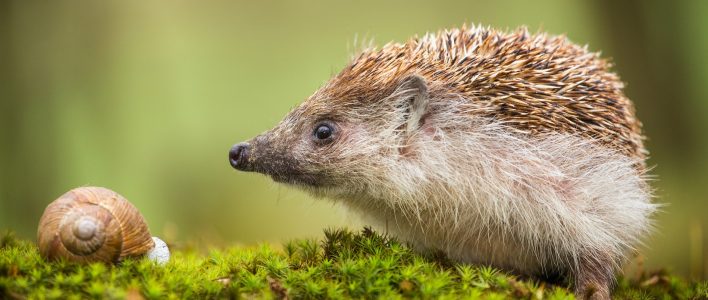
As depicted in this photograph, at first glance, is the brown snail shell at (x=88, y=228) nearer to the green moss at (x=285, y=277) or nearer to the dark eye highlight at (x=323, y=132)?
the green moss at (x=285, y=277)

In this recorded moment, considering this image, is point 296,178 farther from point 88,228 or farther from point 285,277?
point 88,228

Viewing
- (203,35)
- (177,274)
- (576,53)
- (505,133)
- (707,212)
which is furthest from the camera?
(203,35)

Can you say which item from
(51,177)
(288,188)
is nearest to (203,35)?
(51,177)

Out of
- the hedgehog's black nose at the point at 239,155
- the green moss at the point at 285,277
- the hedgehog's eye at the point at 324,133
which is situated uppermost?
the hedgehog's eye at the point at 324,133

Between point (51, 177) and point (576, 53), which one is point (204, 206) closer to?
point (51, 177)

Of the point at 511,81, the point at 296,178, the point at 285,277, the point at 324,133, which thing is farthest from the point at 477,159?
the point at 285,277

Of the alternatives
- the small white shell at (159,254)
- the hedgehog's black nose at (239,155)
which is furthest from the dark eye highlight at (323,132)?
the small white shell at (159,254)
